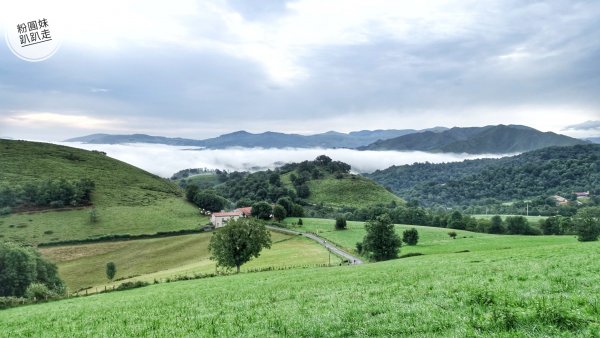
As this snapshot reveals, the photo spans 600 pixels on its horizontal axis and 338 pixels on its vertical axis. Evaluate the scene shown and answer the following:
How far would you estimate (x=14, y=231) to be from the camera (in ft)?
420

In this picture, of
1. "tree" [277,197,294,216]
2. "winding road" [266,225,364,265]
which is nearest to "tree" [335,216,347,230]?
"winding road" [266,225,364,265]

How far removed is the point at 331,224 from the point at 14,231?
114 meters

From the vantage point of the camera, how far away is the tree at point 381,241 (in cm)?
8381

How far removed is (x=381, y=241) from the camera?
84.6 m

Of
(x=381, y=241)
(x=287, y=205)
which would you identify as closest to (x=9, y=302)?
(x=381, y=241)

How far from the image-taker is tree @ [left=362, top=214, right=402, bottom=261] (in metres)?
83.8

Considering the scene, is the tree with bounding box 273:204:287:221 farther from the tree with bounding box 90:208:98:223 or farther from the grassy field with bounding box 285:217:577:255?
the tree with bounding box 90:208:98:223

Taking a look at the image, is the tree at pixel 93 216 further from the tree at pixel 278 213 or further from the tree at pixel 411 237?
the tree at pixel 411 237

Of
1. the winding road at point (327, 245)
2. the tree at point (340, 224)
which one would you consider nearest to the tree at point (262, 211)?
the winding road at point (327, 245)

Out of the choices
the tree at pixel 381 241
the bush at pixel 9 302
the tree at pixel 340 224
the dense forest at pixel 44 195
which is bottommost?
the tree at pixel 340 224

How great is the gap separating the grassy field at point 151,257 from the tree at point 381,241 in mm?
8729

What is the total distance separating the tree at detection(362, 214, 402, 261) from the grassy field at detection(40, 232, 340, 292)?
873 centimetres

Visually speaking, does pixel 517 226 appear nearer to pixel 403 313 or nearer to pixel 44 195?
pixel 403 313

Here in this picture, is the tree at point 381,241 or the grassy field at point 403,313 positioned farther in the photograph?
the tree at point 381,241
